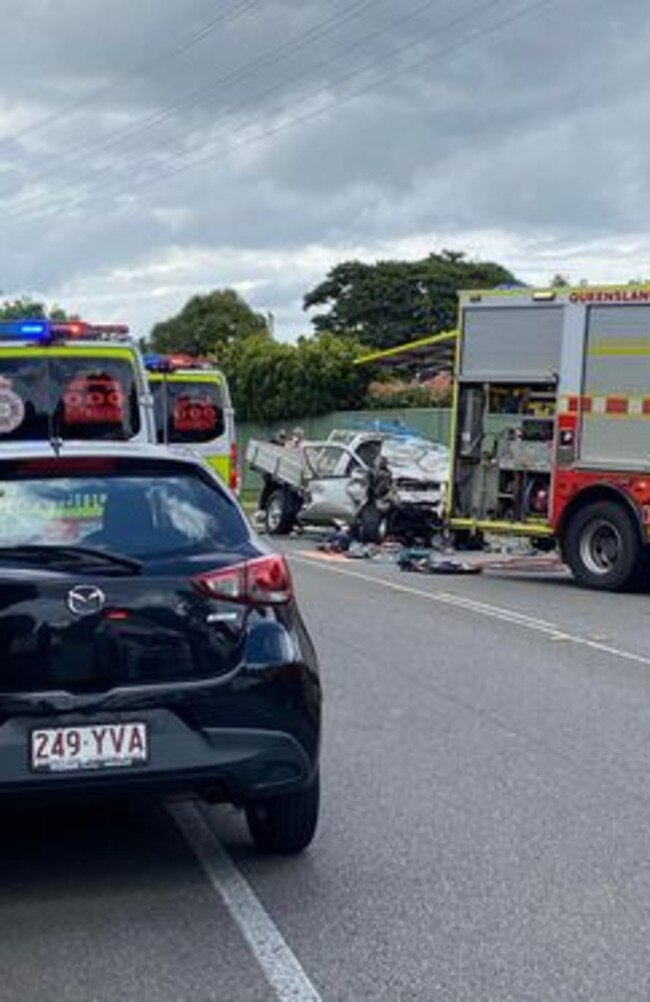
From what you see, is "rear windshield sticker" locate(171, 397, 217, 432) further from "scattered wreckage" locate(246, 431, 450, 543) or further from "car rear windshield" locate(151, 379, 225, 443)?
"scattered wreckage" locate(246, 431, 450, 543)

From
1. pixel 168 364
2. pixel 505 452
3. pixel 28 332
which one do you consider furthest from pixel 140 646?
pixel 168 364

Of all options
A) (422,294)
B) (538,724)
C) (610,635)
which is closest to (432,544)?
(610,635)

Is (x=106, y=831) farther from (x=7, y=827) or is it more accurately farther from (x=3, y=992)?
(x=3, y=992)

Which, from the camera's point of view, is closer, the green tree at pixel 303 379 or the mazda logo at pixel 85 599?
the mazda logo at pixel 85 599

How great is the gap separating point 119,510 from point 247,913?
1497 mm

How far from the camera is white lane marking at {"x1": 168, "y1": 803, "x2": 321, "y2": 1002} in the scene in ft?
15.0

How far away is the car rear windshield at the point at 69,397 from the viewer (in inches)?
491

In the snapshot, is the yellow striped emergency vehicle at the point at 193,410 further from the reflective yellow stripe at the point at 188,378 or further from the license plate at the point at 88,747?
the license plate at the point at 88,747

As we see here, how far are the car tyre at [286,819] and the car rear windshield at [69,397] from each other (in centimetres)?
685

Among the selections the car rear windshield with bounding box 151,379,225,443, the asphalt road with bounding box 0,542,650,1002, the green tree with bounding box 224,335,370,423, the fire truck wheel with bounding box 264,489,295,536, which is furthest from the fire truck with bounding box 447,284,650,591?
the green tree with bounding box 224,335,370,423

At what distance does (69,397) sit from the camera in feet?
41.4

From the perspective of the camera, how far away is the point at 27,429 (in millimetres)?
12375

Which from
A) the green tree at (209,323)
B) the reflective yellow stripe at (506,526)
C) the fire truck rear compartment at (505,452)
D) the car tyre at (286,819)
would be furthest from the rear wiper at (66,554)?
the green tree at (209,323)

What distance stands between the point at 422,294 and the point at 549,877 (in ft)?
231
